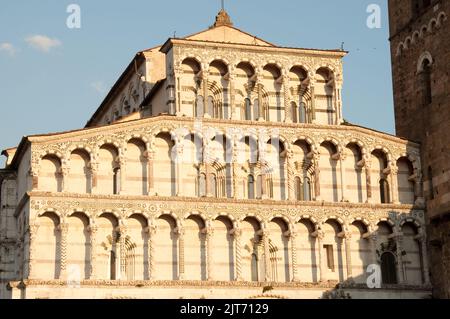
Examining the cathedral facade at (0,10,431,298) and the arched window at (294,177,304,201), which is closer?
the cathedral facade at (0,10,431,298)

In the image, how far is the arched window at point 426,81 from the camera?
34656mm

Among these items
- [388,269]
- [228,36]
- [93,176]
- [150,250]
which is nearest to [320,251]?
[388,269]

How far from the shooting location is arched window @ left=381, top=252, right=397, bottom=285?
33.4 meters

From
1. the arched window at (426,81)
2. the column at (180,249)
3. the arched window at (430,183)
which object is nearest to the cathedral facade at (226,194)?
the column at (180,249)

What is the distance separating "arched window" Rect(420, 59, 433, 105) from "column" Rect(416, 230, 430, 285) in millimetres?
4324

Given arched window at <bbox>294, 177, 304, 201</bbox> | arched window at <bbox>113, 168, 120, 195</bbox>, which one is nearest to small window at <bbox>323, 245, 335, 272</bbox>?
arched window at <bbox>294, 177, 304, 201</bbox>

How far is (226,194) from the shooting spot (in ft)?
108

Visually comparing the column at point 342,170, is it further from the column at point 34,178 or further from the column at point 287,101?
the column at point 34,178

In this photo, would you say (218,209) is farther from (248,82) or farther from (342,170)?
(248,82)

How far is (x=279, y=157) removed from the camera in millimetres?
33594

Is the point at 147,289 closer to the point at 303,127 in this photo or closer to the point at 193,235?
the point at 193,235

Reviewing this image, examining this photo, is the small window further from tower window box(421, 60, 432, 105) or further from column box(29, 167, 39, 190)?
column box(29, 167, 39, 190)

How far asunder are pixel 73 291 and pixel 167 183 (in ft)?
14.5

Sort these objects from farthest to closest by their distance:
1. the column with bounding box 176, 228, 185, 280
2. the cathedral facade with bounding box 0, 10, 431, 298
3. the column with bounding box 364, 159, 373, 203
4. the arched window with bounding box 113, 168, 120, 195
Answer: the column with bounding box 364, 159, 373, 203 < the arched window with bounding box 113, 168, 120, 195 < the column with bounding box 176, 228, 185, 280 < the cathedral facade with bounding box 0, 10, 431, 298
